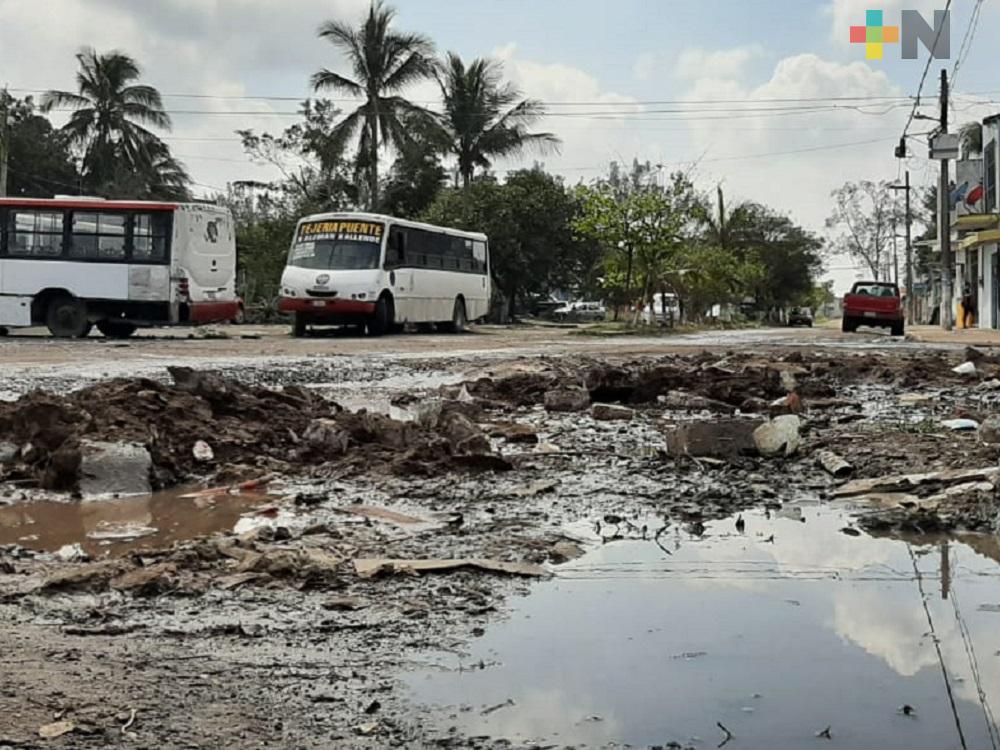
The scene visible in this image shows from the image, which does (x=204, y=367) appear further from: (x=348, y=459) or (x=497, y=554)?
(x=497, y=554)

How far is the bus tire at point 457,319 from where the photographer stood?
34.0 m

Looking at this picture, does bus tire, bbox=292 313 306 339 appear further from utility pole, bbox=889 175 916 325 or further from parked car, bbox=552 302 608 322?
utility pole, bbox=889 175 916 325

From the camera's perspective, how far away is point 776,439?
26.6 ft

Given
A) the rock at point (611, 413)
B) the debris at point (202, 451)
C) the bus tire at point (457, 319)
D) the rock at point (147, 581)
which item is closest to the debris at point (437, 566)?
the rock at point (147, 581)

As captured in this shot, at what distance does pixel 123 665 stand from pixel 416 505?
3027 mm

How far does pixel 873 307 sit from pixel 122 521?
33.0 meters

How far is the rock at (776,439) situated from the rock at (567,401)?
3.49m

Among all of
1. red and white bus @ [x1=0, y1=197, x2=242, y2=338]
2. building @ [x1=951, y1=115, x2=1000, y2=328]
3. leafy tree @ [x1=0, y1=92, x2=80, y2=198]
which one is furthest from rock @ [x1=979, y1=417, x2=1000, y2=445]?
leafy tree @ [x1=0, y1=92, x2=80, y2=198]

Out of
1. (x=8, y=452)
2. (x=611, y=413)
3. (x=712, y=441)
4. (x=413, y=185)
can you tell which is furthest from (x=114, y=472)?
(x=413, y=185)

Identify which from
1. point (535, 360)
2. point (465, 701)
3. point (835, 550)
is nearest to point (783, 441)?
point (835, 550)

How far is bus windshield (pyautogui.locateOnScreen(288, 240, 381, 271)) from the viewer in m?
28.2

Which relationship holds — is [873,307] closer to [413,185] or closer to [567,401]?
[413,185]

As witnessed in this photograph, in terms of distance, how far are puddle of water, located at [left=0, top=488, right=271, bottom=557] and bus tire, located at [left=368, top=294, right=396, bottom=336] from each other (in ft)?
68.8

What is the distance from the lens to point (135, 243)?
25.0 metres
